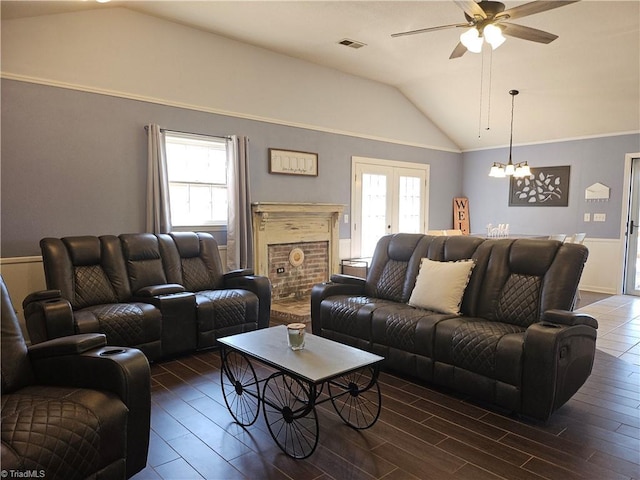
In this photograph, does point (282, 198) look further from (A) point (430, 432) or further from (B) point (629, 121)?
(B) point (629, 121)

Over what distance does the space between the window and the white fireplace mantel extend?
48 cm

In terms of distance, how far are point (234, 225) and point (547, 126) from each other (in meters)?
5.41

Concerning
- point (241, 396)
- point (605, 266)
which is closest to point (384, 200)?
point (605, 266)

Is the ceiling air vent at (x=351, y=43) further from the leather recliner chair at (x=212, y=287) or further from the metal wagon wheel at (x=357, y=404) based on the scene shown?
the metal wagon wheel at (x=357, y=404)

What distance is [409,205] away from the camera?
7.75 meters

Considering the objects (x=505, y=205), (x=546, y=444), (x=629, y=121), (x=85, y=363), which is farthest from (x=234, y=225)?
(x=629, y=121)

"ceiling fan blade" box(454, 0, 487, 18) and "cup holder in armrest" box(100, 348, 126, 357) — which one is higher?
"ceiling fan blade" box(454, 0, 487, 18)

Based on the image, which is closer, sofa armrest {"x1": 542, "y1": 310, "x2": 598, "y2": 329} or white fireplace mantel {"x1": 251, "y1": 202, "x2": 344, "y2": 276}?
sofa armrest {"x1": 542, "y1": 310, "x2": 598, "y2": 329}

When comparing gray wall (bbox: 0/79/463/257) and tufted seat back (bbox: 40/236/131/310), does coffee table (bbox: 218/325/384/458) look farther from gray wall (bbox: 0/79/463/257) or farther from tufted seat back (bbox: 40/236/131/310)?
A: gray wall (bbox: 0/79/463/257)

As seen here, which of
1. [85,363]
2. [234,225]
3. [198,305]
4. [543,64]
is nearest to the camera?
[85,363]

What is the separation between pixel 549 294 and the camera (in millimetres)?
2977

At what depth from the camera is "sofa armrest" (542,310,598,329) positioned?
8.69 ft

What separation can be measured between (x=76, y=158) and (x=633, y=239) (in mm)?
7708

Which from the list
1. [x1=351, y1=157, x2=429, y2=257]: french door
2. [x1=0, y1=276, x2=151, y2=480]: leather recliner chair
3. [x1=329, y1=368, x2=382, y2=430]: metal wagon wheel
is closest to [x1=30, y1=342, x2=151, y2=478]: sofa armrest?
[x1=0, y1=276, x2=151, y2=480]: leather recliner chair
